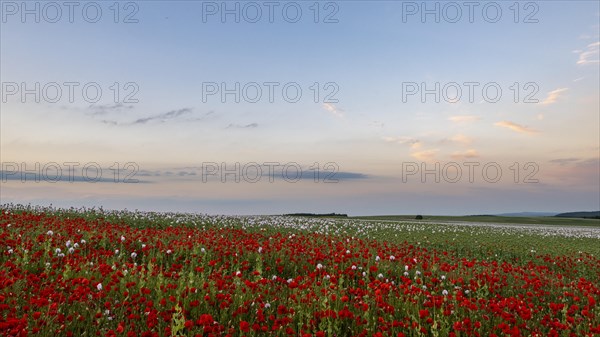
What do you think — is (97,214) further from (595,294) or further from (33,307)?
(595,294)

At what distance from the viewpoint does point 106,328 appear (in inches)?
222

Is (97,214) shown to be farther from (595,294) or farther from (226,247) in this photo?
(595,294)

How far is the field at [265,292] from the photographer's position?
590 cm

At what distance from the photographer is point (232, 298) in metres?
6.85

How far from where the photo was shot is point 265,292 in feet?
24.9

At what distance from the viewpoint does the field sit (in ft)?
19.4

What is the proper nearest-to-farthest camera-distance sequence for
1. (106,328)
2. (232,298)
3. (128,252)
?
(106,328)
(232,298)
(128,252)

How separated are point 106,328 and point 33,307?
1.51 m

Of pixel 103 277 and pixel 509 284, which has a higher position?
pixel 103 277

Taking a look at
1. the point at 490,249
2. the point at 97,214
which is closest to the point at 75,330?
the point at 490,249

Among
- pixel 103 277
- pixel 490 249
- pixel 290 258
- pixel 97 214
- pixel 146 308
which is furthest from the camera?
pixel 97 214

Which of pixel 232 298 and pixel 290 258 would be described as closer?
pixel 232 298

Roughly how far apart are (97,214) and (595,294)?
21.4 m

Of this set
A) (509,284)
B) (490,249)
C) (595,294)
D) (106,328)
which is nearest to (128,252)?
(106,328)
